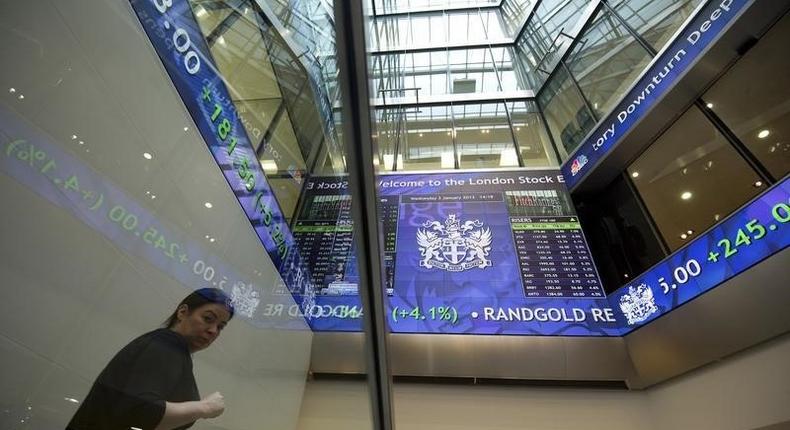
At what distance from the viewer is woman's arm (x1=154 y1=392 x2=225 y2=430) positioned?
69 cm

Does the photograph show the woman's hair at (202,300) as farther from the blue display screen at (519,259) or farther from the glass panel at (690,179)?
the glass panel at (690,179)

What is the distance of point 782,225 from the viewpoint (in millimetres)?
3143

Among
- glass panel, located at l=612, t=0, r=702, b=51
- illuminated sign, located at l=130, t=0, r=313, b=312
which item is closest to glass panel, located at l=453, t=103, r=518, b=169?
glass panel, located at l=612, t=0, r=702, b=51

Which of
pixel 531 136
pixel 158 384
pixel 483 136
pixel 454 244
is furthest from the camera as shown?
pixel 483 136

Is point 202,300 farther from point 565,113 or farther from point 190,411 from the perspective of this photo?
point 565,113

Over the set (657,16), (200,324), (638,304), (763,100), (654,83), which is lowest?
(200,324)

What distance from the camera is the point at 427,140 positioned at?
8922mm

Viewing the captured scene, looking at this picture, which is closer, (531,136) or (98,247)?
(98,247)

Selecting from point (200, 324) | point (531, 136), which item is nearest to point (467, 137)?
point (531, 136)

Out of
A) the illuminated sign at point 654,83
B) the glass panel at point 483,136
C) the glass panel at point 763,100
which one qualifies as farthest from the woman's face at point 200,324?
the glass panel at point 483,136

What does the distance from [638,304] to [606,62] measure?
15.1 feet

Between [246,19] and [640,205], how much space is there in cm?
557

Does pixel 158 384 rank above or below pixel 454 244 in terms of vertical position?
below

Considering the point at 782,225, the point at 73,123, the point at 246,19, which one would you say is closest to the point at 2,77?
the point at 73,123
